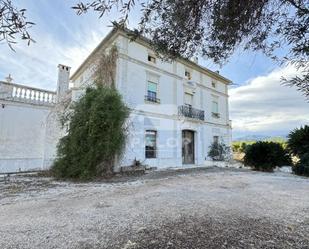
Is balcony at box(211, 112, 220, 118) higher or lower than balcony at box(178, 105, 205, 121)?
higher

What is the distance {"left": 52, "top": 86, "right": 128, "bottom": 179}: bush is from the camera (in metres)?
8.41

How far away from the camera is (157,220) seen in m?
3.37

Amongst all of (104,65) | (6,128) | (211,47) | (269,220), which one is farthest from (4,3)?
(104,65)

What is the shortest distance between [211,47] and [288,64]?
3.48 feet

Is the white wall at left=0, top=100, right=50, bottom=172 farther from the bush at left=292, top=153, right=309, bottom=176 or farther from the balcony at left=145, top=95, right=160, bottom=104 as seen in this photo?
the bush at left=292, top=153, right=309, bottom=176

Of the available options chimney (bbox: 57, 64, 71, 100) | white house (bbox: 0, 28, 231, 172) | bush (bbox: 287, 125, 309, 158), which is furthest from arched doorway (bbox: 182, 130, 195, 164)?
chimney (bbox: 57, 64, 71, 100)

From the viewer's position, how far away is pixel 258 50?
3.05m

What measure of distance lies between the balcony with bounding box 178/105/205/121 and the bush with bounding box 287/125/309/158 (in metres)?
6.06

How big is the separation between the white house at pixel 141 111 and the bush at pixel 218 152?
38 cm

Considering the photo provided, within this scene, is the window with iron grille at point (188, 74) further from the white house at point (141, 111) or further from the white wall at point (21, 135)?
the white wall at point (21, 135)

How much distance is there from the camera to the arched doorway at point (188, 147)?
14547 millimetres

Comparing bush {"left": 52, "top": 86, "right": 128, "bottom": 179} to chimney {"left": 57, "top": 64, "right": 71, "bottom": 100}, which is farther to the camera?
chimney {"left": 57, "top": 64, "right": 71, "bottom": 100}

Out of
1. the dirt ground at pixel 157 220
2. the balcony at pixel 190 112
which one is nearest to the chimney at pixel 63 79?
the balcony at pixel 190 112

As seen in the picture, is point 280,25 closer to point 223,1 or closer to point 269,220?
point 223,1
